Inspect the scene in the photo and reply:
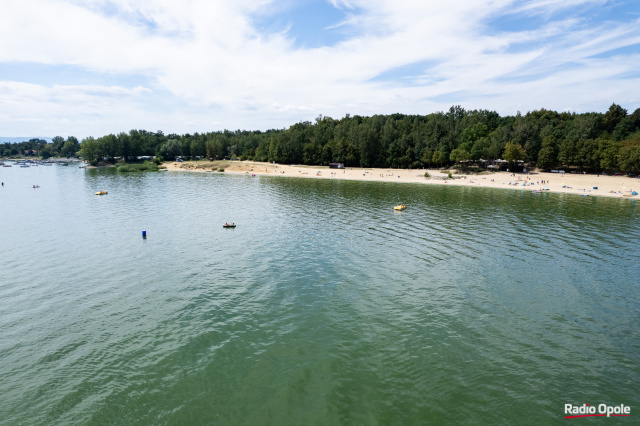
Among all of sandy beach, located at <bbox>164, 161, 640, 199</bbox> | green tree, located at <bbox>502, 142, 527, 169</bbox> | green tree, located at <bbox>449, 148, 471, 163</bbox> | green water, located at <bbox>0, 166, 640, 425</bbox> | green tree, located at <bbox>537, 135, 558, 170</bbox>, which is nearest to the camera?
green water, located at <bbox>0, 166, 640, 425</bbox>

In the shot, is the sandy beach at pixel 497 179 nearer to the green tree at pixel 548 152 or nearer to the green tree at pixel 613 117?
the green tree at pixel 548 152

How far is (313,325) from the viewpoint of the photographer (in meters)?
26.3

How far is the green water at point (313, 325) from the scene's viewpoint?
18.5m

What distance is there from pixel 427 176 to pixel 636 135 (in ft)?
273

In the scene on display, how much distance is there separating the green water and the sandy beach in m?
70.7

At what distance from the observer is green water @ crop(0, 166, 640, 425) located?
18.5m

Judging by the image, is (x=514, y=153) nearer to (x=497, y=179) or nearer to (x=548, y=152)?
(x=548, y=152)

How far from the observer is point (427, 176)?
147 metres

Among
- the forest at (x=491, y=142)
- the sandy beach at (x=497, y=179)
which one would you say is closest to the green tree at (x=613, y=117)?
the forest at (x=491, y=142)

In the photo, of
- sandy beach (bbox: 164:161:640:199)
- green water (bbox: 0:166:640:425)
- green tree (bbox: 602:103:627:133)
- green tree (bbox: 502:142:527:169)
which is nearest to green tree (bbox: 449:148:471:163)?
sandy beach (bbox: 164:161:640:199)

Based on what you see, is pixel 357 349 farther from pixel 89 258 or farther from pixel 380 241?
pixel 89 258

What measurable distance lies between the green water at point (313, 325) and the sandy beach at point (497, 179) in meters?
70.7

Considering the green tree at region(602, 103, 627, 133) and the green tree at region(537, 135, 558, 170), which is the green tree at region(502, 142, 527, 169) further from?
the green tree at region(602, 103, 627, 133)

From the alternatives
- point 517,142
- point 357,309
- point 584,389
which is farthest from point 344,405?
point 517,142
